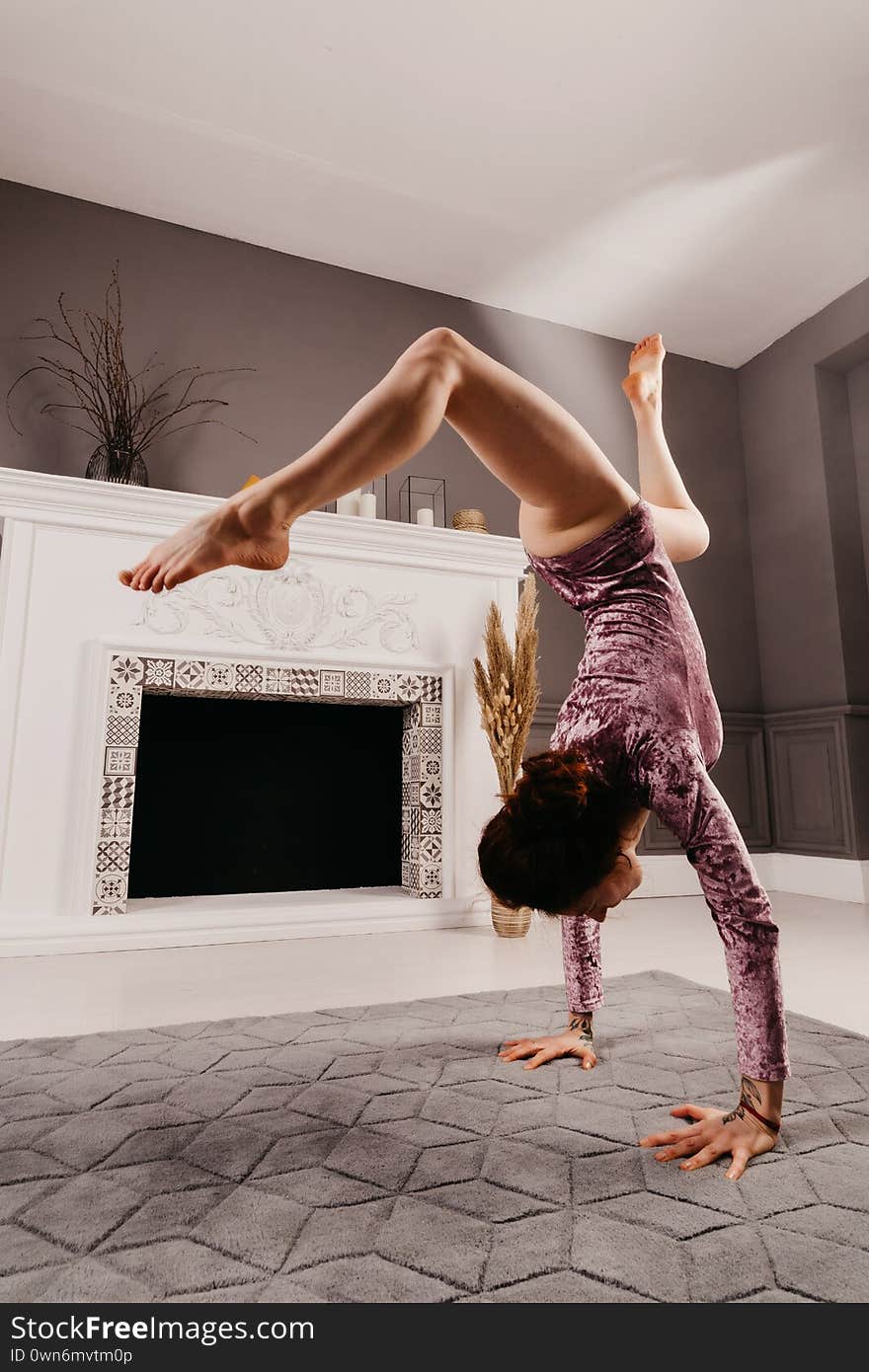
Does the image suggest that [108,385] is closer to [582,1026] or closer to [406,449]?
[406,449]

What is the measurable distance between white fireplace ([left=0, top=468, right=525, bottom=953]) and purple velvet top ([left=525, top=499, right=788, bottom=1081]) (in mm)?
1911

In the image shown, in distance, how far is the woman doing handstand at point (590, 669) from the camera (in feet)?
3.50

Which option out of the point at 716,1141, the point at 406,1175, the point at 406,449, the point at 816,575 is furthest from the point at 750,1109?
the point at 816,575

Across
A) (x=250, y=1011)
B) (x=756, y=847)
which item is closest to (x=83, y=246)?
(x=250, y=1011)

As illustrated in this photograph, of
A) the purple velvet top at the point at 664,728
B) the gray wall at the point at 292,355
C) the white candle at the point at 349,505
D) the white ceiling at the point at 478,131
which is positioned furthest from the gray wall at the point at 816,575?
the purple velvet top at the point at 664,728

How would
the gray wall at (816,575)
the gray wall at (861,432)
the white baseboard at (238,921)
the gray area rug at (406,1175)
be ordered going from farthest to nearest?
the gray wall at (861,432) < the gray wall at (816,575) < the white baseboard at (238,921) < the gray area rug at (406,1175)

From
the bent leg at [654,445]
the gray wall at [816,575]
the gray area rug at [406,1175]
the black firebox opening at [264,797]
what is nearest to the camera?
the gray area rug at [406,1175]

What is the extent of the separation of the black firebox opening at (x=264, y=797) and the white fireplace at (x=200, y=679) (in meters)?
0.05

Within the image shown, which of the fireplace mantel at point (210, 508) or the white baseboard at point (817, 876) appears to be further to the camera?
the white baseboard at point (817, 876)

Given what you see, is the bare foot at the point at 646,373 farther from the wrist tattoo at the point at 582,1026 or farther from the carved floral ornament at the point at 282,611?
the carved floral ornament at the point at 282,611

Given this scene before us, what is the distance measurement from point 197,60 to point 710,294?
2.91 meters

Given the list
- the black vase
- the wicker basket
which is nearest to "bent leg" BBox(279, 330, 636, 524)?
the wicker basket

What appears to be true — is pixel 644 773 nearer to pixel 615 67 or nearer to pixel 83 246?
pixel 615 67

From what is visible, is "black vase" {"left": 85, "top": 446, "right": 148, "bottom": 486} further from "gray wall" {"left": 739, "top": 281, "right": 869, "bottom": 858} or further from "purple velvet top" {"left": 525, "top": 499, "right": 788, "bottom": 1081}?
"gray wall" {"left": 739, "top": 281, "right": 869, "bottom": 858}
